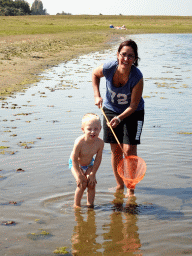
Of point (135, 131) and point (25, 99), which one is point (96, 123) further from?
point (25, 99)

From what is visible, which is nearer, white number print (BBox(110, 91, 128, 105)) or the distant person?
the distant person

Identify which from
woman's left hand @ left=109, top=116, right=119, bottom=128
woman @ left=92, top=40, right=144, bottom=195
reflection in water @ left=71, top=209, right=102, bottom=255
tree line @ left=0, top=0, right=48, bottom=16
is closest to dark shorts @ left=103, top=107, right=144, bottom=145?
woman @ left=92, top=40, right=144, bottom=195

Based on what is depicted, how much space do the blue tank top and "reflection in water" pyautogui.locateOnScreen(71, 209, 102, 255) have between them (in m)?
1.25

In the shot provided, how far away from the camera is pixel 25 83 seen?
40.5 feet

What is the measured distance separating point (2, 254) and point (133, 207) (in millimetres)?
1679

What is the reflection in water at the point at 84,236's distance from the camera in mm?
3260

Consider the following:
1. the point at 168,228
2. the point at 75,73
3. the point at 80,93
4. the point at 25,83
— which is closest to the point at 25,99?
the point at 80,93

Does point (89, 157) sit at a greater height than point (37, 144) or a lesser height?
greater

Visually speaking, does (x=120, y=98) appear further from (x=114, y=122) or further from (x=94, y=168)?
(x=94, y=168)

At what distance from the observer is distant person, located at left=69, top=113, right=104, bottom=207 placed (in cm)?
391

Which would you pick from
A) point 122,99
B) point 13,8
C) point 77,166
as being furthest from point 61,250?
point 13,8

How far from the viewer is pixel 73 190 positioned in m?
4.76

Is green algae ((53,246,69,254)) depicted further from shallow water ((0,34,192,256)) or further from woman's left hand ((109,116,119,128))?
woman's left hand ((109,116,119,128))

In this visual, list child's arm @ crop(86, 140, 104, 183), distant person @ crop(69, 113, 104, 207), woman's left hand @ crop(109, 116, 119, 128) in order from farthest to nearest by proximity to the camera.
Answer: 1. woman's left hand @ crop(109, 116, 119, 128)
2. child's arm @ crop(86, 140, 104, 183)
3. distant person @ crop(69, 113, 104, 207)
